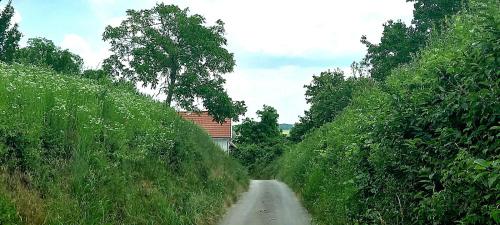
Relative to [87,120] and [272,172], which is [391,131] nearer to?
[87,120]

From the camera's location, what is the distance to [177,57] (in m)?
30.2

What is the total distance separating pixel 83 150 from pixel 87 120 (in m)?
1.05

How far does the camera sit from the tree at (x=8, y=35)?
119 ft

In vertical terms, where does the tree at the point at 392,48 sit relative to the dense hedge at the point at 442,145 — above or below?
above

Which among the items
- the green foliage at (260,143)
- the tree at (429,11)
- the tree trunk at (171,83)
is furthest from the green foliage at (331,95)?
the green foliage at (260,143)

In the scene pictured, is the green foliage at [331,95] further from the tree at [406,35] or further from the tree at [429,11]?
the tree at [429,11]

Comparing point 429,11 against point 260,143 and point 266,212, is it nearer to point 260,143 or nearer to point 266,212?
point 266,212

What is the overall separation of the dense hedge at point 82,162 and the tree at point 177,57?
17.1 m

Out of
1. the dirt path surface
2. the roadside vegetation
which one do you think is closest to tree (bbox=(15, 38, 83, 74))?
the roadside vegetation

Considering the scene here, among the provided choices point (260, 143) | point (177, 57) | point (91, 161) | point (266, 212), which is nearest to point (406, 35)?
point (177, 57)

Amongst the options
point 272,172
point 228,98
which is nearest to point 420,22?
point 228,98

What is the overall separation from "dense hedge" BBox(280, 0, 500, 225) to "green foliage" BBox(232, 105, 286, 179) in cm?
4781

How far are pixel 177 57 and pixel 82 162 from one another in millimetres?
23043

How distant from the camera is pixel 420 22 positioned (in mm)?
31938
